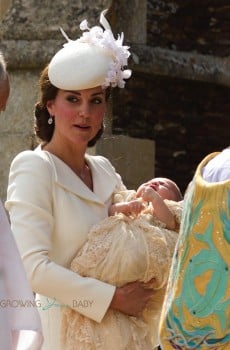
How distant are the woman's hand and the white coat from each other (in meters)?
0.04

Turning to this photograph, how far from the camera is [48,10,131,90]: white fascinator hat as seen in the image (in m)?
6.11

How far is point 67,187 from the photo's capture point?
19.7 feet

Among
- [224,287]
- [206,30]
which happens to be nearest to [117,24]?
[206,30]

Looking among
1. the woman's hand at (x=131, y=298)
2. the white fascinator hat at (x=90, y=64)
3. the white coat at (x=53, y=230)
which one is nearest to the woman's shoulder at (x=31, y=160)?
the white coat at (x=53, y=230)

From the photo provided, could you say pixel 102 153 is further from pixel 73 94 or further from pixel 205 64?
pixel 73 94

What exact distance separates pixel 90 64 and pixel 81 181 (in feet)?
1.52

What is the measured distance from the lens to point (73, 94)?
6148mm

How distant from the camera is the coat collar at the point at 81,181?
6023 millimetres

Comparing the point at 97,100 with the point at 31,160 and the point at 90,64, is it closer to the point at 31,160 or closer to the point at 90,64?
the point at 90,64

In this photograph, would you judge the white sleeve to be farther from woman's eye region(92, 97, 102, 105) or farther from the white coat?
woman's eye region(92, 97, 102, 105)

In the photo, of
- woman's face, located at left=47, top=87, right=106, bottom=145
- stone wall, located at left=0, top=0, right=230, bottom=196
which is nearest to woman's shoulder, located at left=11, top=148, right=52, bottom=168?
woman's face, located at left=47, top=87, right=106, bottom=145

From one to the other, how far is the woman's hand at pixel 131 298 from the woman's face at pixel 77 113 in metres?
0.62

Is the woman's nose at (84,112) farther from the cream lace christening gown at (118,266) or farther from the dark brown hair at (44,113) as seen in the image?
the cream lace christening gown at (118,266)

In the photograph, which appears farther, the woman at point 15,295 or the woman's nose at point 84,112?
the woman's nose at point 84,112
